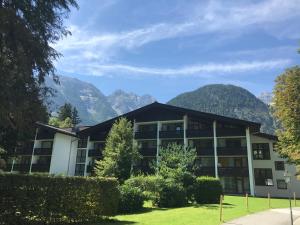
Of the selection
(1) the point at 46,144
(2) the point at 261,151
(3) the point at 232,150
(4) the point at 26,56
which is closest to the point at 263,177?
(2) the point at 261,151

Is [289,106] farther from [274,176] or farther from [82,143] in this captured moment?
[82,143]

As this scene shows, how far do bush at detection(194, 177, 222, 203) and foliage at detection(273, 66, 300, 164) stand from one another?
9136 mm

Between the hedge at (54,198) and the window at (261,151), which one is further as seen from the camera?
the window at (261,151)

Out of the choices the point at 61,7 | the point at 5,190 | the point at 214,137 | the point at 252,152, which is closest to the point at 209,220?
the point at 5,190

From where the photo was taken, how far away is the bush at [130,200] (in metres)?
24.8

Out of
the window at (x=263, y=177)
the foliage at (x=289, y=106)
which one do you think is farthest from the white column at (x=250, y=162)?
the foliage at (x=289, y=106)

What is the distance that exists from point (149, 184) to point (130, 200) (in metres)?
4.79

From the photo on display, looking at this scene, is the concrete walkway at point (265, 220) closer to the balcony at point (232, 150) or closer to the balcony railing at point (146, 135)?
the balcony at point (232, 150)

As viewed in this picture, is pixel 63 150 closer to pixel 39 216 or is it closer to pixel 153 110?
pixel 153 110

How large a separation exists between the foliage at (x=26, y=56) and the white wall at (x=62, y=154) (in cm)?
4685

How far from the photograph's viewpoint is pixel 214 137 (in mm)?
52594

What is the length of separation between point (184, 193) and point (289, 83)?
1634 centimetres

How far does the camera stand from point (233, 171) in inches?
1997

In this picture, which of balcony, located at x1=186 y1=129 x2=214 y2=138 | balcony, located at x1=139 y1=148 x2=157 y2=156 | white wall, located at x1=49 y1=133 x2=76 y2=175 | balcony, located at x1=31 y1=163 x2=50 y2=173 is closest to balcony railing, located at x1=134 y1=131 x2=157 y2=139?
balcony, located at x1=139 y1=148 x2=157 y2=156
